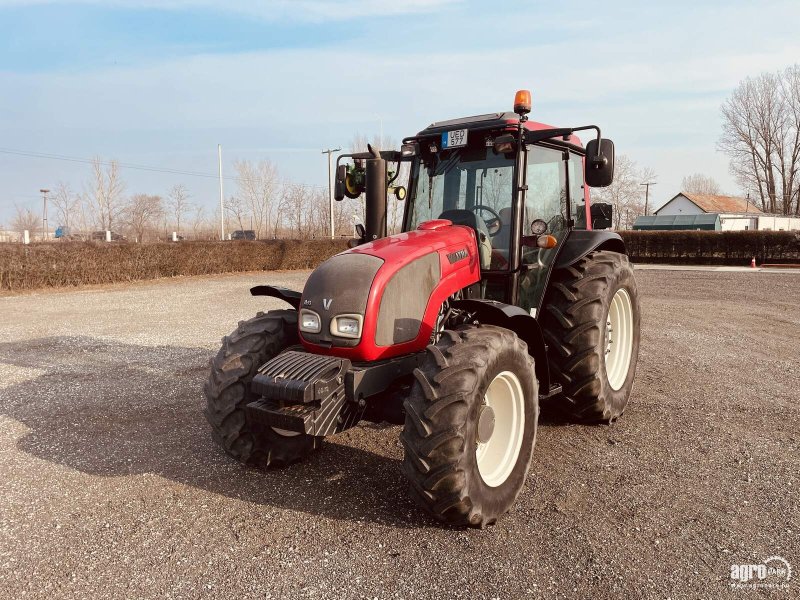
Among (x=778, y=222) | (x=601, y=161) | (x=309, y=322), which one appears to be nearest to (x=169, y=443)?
(x=309, y=322)

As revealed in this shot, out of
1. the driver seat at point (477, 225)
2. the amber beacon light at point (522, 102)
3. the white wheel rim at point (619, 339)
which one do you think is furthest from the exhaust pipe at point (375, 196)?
the white wheel rim at point (619, 339)

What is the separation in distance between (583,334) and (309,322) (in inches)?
83.0

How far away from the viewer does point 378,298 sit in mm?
3570

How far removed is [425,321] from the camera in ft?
12.6

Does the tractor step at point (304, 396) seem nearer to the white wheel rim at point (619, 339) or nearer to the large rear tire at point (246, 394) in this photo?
the large rear tire at point (246, 394)

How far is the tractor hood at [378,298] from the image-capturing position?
→ 11.7 ft

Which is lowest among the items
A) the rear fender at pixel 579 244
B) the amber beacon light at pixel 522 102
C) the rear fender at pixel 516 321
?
the rear fender at pixel 516 321

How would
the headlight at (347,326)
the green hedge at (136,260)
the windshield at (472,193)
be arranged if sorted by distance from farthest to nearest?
1. the green hedge at (136,260)
2. the windshield at (472,193)
3. the headlight at (347,326)

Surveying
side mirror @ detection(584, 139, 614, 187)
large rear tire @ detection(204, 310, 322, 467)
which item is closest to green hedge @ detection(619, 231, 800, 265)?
side mirror @ detection(584, 139, 614, 187)

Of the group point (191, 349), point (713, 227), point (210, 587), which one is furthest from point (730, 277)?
point (713, 227)

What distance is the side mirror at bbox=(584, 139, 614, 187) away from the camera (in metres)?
4.34

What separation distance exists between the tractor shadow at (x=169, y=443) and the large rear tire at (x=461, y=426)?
0.36 m

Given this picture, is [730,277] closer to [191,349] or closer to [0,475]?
[191,349]

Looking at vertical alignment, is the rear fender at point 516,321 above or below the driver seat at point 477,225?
below
